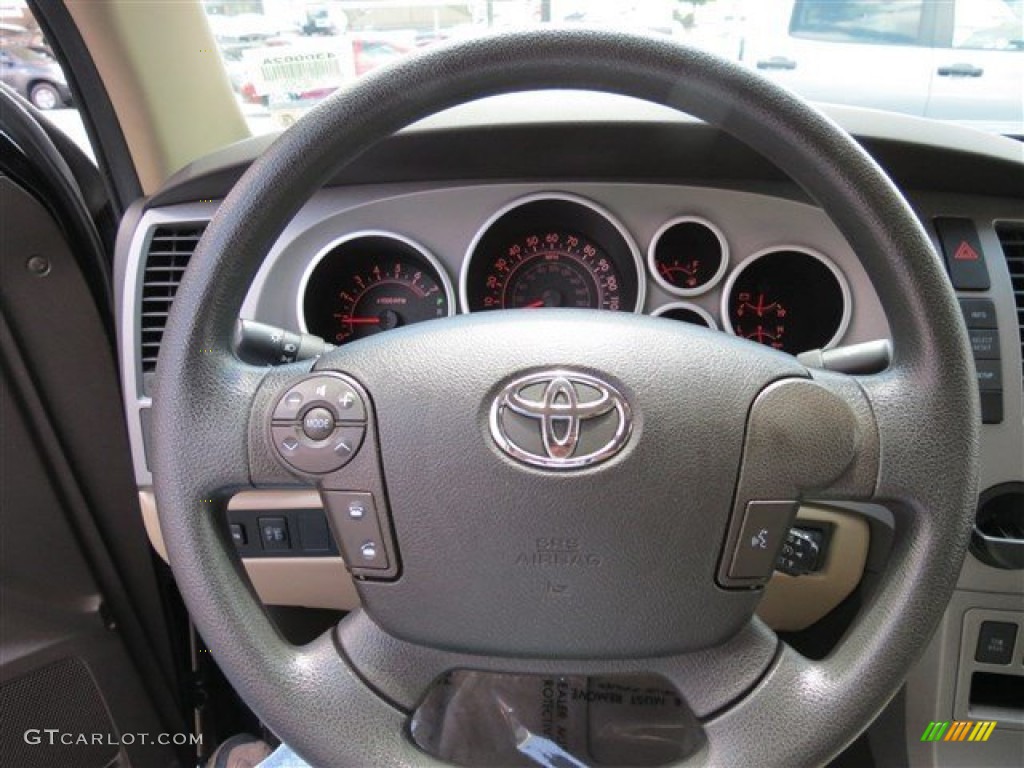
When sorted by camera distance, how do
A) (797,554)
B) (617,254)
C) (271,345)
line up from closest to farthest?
(271,345)
(797,554)
(617,254)

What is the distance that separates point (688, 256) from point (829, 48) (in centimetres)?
47

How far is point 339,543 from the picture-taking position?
799 mm

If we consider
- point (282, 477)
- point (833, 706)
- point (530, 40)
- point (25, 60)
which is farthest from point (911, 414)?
point (25, 60)

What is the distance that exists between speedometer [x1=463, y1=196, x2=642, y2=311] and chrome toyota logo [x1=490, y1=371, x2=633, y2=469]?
54 cm

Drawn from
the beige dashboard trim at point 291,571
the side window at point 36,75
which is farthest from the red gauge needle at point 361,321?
the side window at point 36,75

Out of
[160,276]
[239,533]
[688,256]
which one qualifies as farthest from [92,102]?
[688,256]

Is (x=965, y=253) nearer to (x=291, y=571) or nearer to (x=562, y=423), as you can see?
(x=562, y=423)

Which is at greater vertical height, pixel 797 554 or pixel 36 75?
pixel 36 75

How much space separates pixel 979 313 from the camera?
3.67ft

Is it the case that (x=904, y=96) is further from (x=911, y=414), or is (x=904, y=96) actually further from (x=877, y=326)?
(x=911, y=414)

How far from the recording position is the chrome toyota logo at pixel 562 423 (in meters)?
0.74

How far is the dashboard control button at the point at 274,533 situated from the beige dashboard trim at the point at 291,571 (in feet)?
0.07

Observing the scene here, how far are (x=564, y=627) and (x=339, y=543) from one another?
0.72 feet

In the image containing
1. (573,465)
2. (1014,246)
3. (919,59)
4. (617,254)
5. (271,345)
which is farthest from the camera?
(919,59)
